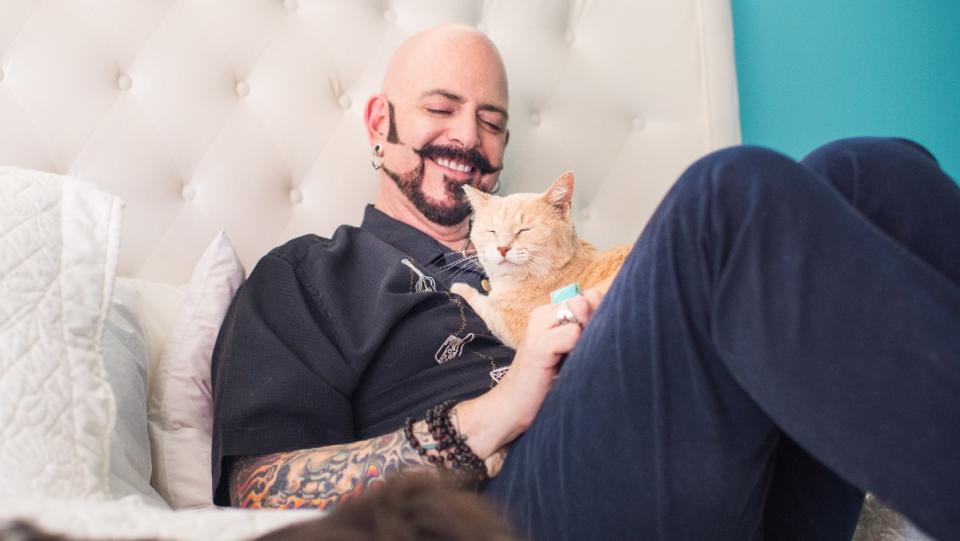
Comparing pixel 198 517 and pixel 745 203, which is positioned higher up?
pixel 745 203

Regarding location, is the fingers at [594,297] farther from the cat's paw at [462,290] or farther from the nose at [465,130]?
the nose at [465,130]

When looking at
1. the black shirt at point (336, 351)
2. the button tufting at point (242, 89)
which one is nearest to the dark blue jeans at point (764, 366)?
the black shirt at point (336, 351)

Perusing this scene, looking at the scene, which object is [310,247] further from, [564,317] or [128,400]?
[564,317]

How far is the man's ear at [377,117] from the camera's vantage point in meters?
1.71

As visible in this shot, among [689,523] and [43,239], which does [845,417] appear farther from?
[43,239]

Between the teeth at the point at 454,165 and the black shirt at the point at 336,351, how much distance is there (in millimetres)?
258

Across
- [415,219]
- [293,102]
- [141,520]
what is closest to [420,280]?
[415,219]

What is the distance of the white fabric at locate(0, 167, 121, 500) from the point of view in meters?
0.85

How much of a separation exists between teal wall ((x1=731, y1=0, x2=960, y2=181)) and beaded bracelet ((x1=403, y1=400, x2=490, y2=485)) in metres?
1.43

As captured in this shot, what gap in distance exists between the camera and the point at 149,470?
116 centimetres

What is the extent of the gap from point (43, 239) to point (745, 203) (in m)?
0.82

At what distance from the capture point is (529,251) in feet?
4.90

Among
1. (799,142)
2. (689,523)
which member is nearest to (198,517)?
(689,523)

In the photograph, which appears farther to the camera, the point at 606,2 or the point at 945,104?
the point at 945,104
